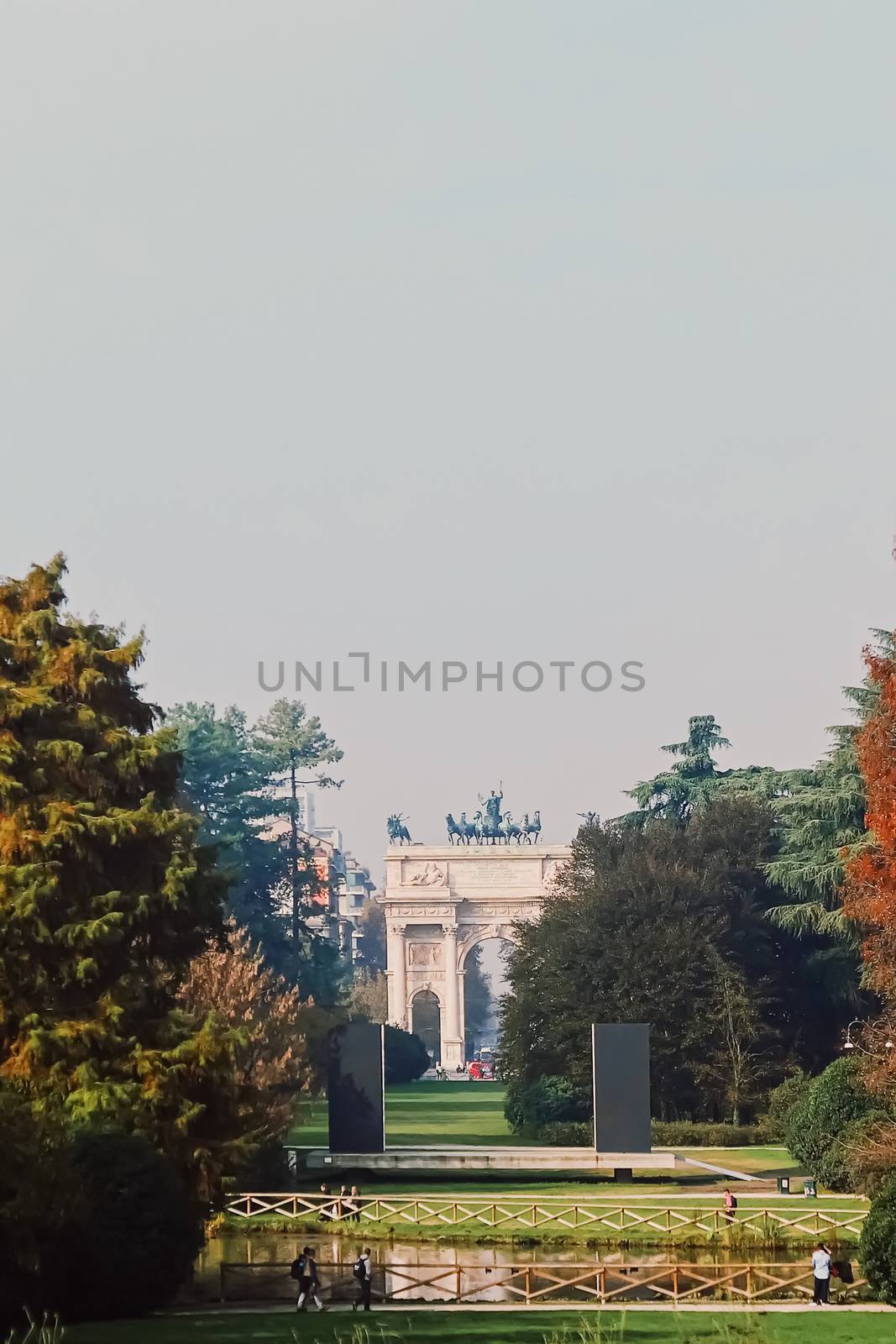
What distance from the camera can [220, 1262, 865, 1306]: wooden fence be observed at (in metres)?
26.7

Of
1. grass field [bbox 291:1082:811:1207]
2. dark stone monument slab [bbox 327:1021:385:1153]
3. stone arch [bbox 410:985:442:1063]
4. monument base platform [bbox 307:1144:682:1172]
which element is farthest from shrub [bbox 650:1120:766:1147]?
stone arch [bbox 410:985:442:1063]

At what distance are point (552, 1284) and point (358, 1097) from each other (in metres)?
15.5

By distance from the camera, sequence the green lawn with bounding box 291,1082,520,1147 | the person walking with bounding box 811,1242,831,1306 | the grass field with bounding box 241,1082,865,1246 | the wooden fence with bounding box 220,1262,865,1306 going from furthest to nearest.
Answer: the green lawn with bounding box 291,1082,520,1147 → the grass field with bounding box 241,1082,865,1246 → the wooden fence with bounding box 220,1262,865,1306 → the person walking with bounding box 811,1242,831,1306

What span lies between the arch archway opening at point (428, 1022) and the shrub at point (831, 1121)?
313 ft

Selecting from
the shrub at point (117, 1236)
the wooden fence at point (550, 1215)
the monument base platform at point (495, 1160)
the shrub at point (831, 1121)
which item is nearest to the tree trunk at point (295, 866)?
the monument base platform at point (495, 1160)

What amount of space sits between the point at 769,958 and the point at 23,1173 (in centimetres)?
3918

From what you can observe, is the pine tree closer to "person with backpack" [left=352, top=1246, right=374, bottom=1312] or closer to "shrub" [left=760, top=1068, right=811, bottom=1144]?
"person with backpack" [left=352, top=1246, right=374, bottom=1312]

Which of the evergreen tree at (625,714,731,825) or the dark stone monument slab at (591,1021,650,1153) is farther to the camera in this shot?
the evergreen tree at (625,714,731,825)

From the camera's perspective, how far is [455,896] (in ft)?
375

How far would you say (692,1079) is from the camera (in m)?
54.5

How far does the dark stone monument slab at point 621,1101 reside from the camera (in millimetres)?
42844

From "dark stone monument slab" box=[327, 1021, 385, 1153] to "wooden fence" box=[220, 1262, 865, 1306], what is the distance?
13298mm

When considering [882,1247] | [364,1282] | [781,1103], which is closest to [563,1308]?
[364,1282]

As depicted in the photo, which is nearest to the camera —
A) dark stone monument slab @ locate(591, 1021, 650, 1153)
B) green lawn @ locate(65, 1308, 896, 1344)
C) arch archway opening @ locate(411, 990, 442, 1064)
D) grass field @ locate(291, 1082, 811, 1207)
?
green lawn @ locate(65, 1308, 896, 1344)
